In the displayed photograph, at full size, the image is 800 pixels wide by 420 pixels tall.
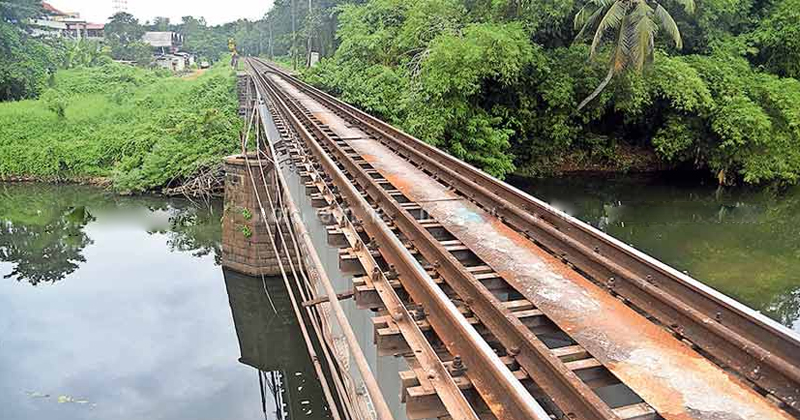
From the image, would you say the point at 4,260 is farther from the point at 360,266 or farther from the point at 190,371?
Result: the point at 360,266

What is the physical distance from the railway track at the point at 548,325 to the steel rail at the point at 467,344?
1 cm

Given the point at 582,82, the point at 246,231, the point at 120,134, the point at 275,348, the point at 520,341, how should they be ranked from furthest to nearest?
the point at 120,134, the point at 582,82, the point at 246,231, the point at 275,348, the point at 520,341

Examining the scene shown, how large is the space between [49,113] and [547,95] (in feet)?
85.9

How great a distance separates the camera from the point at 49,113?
3112 centimetres

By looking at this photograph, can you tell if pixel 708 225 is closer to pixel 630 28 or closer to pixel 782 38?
pixel 630 28

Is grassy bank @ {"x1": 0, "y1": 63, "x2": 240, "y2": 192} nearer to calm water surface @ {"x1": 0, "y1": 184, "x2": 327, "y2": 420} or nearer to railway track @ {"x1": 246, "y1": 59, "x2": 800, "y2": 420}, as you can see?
calm water surface @ {"x1": 0, "y1": 184, "x2": 327, "y2": 420}

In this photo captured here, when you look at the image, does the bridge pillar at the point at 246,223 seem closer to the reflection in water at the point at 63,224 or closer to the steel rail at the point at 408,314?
the reflection in water at the point at 63,224

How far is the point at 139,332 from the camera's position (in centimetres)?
1298

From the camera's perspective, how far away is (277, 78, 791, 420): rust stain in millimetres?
3365

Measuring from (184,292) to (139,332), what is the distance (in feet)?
8.11

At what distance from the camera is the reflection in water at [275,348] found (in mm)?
11148

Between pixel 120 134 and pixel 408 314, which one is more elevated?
pixel 408 314

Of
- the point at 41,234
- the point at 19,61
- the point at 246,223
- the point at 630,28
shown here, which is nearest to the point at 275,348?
the point at 246,223

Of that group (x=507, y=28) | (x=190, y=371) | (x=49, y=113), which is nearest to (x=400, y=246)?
(x=190, y=371)
